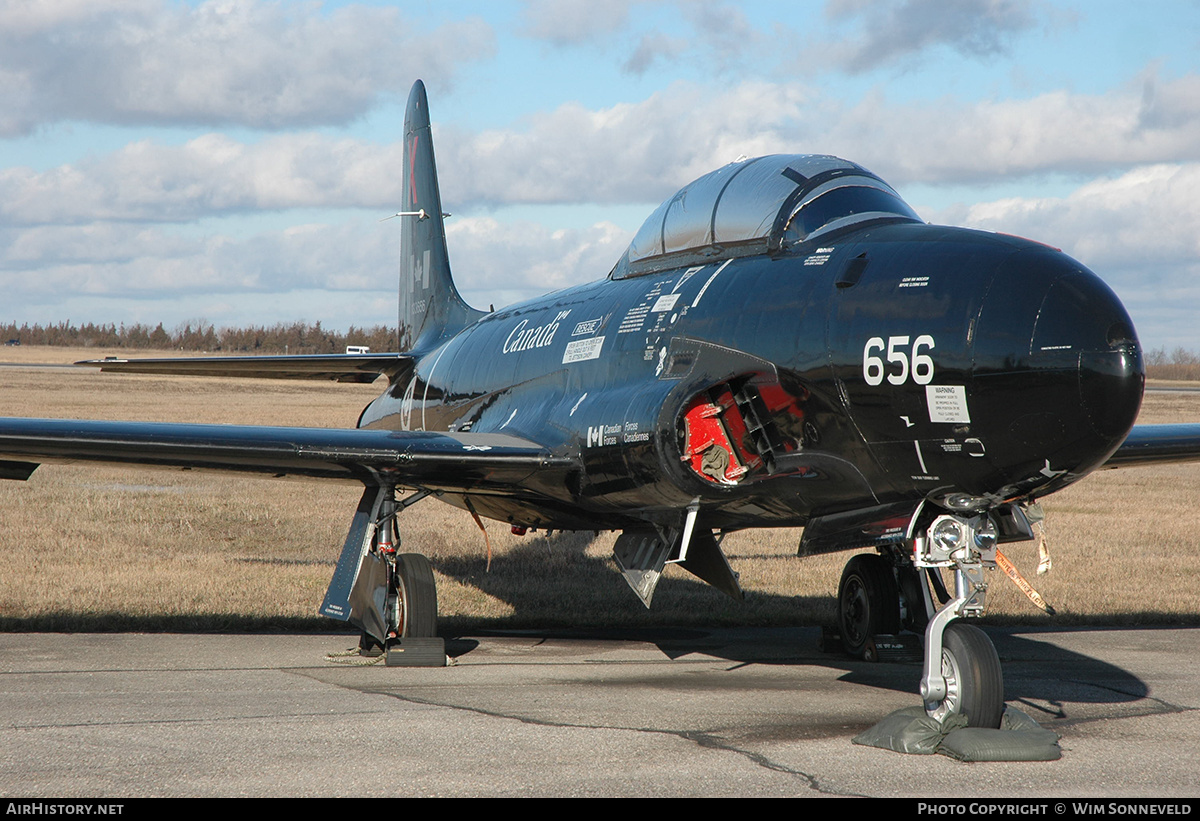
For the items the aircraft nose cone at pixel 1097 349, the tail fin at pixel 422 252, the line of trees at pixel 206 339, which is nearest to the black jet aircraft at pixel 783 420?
the aircraft nose cone at pixel 1097 349

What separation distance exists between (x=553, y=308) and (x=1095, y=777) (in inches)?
269

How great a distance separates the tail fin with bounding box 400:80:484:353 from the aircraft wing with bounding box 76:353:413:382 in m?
0.96

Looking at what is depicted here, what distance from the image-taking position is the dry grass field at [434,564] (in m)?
12.1

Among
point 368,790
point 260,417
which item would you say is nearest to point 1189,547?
point 368,790

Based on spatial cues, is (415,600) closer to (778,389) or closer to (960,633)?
(778,389)

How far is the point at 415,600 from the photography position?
32.8 ft

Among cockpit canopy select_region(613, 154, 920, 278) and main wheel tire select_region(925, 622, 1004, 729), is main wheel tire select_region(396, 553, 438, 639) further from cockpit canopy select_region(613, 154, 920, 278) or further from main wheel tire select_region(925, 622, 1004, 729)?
main wheel tire select_region(925, 622, 1004, 729)

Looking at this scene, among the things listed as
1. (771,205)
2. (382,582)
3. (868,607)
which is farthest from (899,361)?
(382,582)

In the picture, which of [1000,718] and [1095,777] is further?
[1000,718]

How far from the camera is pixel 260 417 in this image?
136 ft

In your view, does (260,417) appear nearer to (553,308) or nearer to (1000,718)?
(553,308)

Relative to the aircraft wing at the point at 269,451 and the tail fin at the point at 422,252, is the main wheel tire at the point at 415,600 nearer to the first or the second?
the aircraft wing at the point at 269,451

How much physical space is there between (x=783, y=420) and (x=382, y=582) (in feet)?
14.3

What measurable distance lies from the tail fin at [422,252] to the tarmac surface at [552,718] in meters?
5.86
